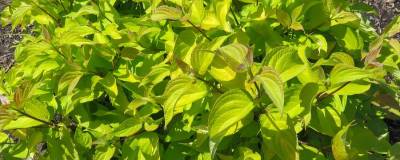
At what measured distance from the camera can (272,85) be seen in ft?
4.39

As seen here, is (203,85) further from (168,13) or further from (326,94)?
(326,94)

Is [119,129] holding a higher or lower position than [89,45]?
lower

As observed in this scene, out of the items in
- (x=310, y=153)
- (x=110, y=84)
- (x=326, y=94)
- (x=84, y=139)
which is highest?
(x=326, y=94)

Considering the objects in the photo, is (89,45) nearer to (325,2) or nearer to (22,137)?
(22,137)

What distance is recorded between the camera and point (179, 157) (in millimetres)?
2066

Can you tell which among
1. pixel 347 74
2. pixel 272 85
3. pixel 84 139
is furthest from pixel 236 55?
pixel 84 139

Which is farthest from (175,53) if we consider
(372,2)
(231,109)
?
(372,2)

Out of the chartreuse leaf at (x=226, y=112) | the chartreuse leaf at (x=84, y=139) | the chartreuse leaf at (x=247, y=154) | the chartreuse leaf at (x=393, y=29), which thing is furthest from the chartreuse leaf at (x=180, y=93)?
the chartreuse leaf at (x=393, y=29)

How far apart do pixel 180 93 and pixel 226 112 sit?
0.60ft

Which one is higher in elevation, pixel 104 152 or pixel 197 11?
pixel 197 11

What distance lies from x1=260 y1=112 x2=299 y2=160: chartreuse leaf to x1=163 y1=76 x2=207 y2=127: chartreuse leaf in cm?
24

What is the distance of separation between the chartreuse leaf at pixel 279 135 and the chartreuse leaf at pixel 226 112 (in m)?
0.12

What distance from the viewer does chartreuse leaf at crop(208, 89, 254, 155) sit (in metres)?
1.46

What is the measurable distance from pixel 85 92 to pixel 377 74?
3.78 ft
